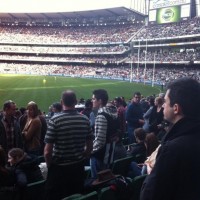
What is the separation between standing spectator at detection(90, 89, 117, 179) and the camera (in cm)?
603

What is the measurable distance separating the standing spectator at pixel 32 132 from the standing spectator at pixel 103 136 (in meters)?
1.50

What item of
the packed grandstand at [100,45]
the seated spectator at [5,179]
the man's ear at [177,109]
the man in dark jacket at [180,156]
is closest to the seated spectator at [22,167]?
the seated spectator at [5,179]

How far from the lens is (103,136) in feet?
19.9

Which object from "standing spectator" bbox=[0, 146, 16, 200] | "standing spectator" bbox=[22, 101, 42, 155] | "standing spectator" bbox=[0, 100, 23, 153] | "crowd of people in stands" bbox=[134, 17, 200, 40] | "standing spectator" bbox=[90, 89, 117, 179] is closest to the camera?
"standing spectator" bbox=[0, 146, 16, 200]

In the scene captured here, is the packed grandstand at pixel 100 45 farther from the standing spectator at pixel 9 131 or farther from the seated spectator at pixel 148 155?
the standing spectator at pixel 9 131

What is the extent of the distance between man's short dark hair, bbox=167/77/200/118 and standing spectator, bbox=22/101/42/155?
4.85 meters

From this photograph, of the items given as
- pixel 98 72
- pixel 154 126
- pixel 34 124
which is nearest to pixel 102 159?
pixel 34 124

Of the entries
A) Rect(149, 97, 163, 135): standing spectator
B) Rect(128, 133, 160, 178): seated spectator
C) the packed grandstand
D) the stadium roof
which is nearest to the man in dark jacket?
Rect(128, 133, 160, 178): seated spectator

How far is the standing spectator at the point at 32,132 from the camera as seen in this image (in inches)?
278

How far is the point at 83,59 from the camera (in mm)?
90438

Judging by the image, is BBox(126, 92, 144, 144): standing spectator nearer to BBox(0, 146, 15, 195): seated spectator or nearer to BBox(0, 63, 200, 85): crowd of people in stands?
BBox(0, 146, 15, 195): seated spectator

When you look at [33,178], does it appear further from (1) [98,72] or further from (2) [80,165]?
(1) [98,72]

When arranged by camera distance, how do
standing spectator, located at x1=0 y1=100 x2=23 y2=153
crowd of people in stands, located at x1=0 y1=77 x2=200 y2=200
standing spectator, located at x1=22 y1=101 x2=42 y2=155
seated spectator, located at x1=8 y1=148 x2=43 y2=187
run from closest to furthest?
1. crowd of people in stands, located at x1=0 y1=77 x2=200 y2=200
2. seated spectator, located at x1=8 y1=148 x2=43 y2=187
3. standing spectator, located at x1=0 y1=100 x2=23 y2=153
4. standing spectator, located at x1=22 y1=101 x2=42 y2=155

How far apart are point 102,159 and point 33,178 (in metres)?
1.36
